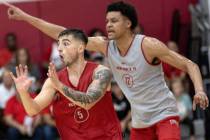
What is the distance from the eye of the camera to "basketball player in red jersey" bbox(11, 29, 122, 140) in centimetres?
646

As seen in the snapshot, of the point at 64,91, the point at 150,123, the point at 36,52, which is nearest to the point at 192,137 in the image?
the point at 36,52

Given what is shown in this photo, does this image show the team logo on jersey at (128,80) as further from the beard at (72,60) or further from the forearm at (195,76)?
the beard at (72,60)

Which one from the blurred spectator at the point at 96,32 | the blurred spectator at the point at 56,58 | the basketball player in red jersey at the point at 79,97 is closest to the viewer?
the basketball player in red jersey at the point at 79,97

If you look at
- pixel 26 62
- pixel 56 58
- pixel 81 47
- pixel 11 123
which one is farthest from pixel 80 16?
pixel 81 47

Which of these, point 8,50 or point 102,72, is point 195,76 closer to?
point 102,72

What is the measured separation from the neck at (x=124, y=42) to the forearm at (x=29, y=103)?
1155mm

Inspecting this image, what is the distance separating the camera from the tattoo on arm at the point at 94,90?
640 centimetres

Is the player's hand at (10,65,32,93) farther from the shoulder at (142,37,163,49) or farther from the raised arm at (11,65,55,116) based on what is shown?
the shoulder at (142,37,163,49)

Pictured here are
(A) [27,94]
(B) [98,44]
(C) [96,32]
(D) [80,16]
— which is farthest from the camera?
(D) [80,16]

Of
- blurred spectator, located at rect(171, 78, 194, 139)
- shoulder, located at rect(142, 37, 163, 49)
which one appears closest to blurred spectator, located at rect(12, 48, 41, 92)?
blurred spectator, located at rect(171, 78, 194, 139)

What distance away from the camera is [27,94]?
6188 millimetres

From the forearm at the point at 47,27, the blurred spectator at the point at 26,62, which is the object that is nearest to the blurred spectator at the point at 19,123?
the blurred spectator at the point at 26,62

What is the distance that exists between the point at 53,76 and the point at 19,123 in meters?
5.66

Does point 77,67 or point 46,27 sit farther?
point 46,27
